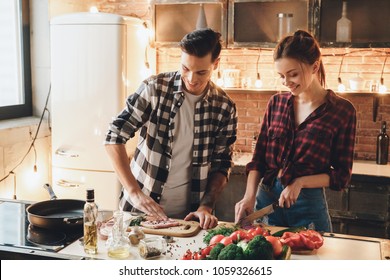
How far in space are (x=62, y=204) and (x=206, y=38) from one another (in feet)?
3.04

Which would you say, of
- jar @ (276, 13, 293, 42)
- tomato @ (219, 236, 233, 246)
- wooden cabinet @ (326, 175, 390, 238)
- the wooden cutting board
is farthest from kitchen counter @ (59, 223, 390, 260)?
jar @ (276, 13, 293, 42)

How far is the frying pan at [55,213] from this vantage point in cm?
191

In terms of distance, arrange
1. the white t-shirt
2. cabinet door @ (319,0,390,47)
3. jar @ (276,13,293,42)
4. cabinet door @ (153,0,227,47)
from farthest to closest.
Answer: cabinet door @ (153,0,227,47) → jar @ (276,13,293,42) → cabinet door @ (319,0,390,47) → the white t-shirt

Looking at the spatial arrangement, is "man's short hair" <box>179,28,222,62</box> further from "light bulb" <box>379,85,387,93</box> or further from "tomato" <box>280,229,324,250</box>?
"light bulb" <box>379,85,387,93</box>

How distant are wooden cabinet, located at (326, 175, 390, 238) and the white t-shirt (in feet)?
5.35

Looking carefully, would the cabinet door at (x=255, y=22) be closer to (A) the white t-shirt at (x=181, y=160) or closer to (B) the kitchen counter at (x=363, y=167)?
(B) the kitchen counter at (x=363, y=167)

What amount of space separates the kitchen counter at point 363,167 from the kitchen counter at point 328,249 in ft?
5.61

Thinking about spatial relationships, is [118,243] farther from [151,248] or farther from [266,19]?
[266,19]

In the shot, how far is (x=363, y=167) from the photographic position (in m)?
3.69

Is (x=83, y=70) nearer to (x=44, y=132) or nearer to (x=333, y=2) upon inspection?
(x=44, y=132)

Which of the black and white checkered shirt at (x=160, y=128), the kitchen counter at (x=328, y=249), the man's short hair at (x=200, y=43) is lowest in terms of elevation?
the kitchen counter at (x=328, y=249)

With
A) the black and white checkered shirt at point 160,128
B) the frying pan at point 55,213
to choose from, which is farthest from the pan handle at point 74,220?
the black and white checkered shirt at point 160,128

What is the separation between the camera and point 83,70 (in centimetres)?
379

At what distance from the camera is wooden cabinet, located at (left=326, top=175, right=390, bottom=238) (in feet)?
11.3
